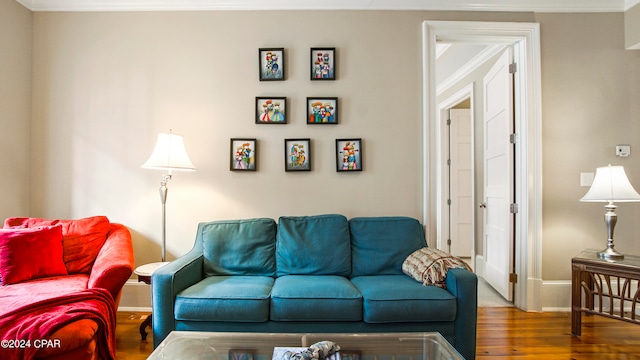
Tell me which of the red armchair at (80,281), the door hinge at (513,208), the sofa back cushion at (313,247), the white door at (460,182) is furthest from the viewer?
the white door at (460,182)

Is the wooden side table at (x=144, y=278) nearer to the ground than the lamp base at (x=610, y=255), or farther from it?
nearer to the ground

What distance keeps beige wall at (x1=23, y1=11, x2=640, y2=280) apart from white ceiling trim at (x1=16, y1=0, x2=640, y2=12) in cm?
7

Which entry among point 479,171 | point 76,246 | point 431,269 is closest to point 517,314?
point 431,269

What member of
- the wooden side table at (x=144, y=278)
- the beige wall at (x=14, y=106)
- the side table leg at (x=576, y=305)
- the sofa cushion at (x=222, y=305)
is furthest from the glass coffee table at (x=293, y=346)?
the beige wall at (x=14, y=106)

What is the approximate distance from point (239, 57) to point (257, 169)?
39.6 inches

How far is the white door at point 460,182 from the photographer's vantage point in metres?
4.97

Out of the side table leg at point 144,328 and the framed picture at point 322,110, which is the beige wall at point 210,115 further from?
the side table leg at point 144,328

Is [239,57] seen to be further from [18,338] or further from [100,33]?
[18,338]

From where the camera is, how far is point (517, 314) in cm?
285

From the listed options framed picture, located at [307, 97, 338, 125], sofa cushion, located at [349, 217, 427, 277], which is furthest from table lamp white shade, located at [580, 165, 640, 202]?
framed picture, located at [307, 97, 338, 125]

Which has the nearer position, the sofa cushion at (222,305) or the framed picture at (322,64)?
the sofa cushion at (222,305)

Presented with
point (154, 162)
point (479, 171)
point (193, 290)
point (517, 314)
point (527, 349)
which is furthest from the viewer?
point (479, 171)

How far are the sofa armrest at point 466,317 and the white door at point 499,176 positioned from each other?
136 centimetres

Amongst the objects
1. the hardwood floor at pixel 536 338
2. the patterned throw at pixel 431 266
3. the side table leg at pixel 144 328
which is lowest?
the hardwood floor at pixel 536 338
